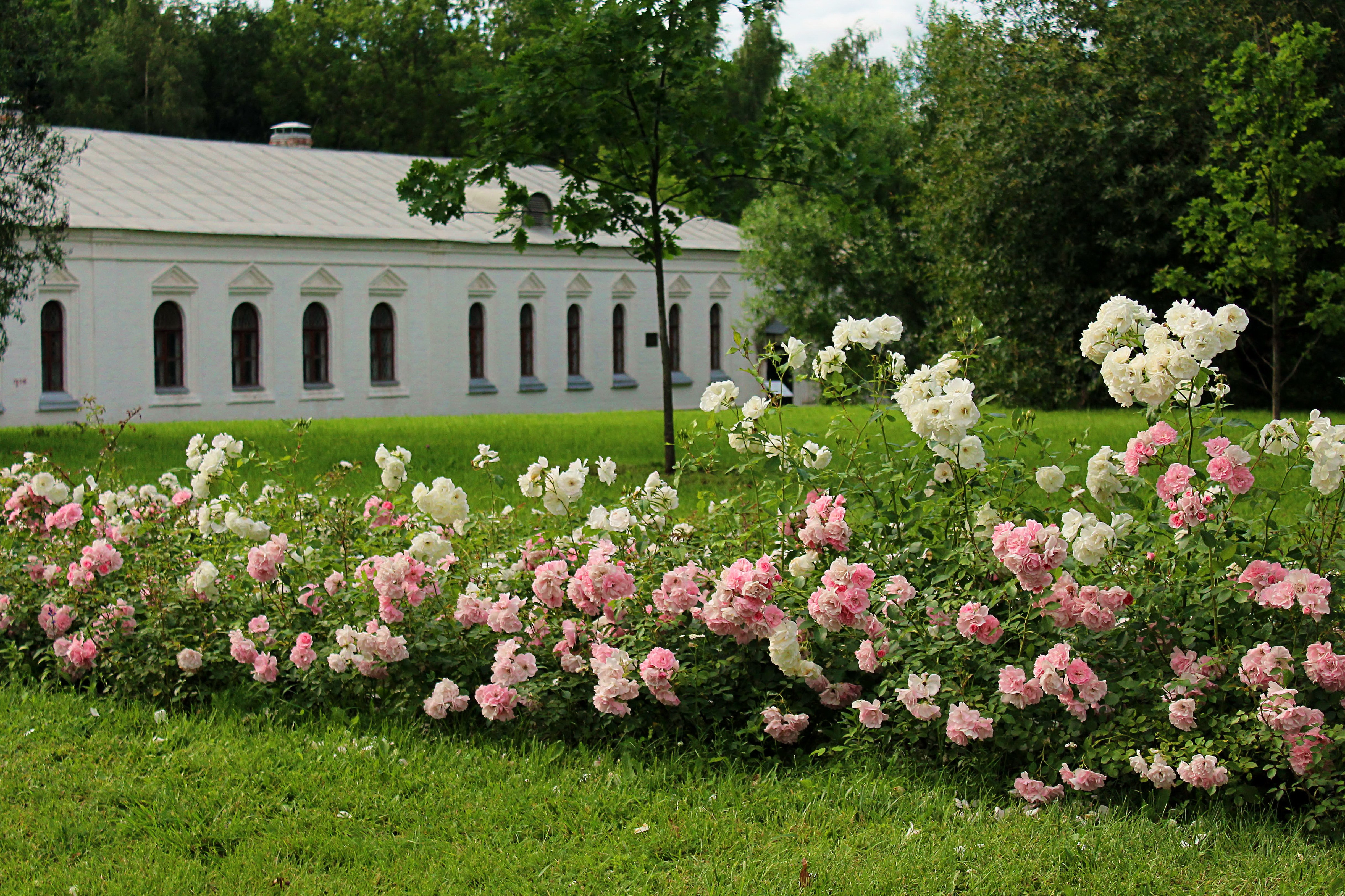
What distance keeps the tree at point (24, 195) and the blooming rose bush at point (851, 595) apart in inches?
557

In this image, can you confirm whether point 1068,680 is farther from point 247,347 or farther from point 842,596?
point 247,347

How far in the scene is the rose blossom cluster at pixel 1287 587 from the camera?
4.32 m

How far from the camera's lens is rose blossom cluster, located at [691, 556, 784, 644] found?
482 cm

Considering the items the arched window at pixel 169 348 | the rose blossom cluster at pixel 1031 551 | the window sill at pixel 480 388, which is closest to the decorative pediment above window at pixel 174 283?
the arched window at pixel 169 348

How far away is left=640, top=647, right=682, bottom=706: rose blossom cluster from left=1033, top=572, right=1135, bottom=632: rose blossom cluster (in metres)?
1.28

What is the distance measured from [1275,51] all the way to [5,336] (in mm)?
21964

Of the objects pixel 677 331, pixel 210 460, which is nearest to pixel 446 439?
pixel 210 460

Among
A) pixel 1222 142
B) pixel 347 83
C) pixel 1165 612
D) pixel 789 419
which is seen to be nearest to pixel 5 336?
pixel 789 419

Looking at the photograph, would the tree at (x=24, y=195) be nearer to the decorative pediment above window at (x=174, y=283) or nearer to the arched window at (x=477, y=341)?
the decorative pediment above window at (x=174, y=283)

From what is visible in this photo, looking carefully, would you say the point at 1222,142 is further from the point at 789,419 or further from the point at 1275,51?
the point at 789,419

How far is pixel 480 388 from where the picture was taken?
1428 inches

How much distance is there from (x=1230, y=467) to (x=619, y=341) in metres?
36.2

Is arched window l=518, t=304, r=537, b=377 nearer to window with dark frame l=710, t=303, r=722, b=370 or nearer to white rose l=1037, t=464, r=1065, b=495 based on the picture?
window with dark frame l=710, t=303, r=722, b=370

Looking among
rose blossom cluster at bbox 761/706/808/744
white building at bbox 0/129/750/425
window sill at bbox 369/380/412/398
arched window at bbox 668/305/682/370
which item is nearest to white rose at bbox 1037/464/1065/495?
rose blossom cluster at bbox 761/706/808/744
